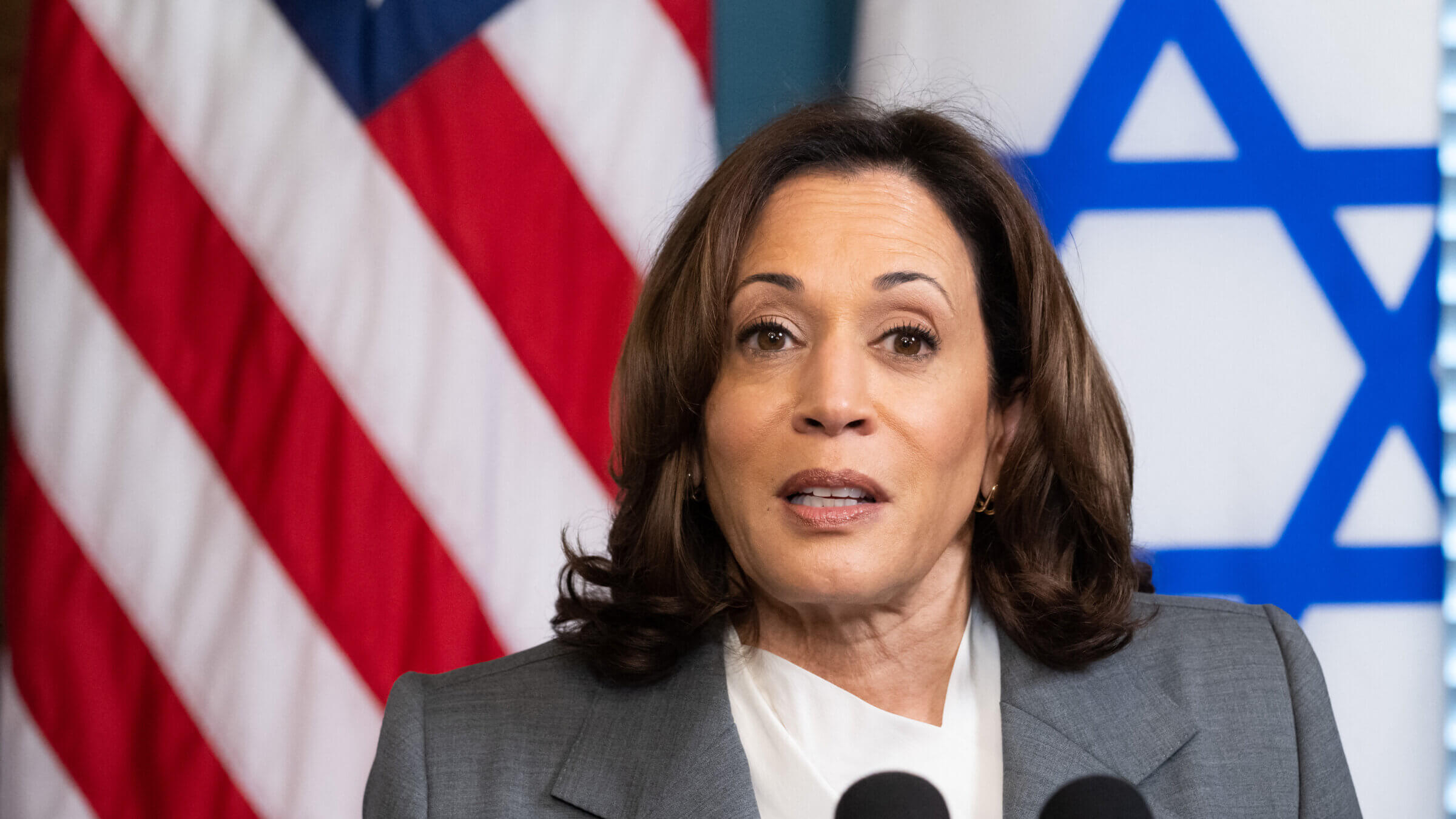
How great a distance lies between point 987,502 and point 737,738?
429mm

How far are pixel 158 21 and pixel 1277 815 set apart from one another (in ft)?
6.69

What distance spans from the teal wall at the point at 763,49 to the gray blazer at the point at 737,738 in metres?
1.16

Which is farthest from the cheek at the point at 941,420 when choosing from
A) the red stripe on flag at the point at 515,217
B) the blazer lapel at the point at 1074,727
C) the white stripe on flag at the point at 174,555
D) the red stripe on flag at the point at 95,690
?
the red stripe on flag at the point at 95,690

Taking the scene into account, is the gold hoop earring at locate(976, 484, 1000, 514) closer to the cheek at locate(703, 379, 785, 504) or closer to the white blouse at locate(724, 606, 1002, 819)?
the white blouse at locate(724, 606, 1002, 819)

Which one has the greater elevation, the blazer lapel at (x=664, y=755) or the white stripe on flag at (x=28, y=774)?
the white stripe on flag at (x=28, y=774)

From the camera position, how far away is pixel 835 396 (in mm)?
1260

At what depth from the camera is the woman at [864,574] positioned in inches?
51.5

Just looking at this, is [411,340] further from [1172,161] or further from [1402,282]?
[1402,282]

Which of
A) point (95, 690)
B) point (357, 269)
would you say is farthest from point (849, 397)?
point (95, 690)

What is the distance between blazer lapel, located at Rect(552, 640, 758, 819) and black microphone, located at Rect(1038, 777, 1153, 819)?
1.86ft

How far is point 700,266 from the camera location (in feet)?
4.67

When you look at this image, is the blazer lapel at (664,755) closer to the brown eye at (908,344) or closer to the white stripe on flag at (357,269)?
the brown eye at (908,344)

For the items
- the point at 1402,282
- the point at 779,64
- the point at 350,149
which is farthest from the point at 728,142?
the point at 1402,282

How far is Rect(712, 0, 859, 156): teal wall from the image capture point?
2.25 meters
